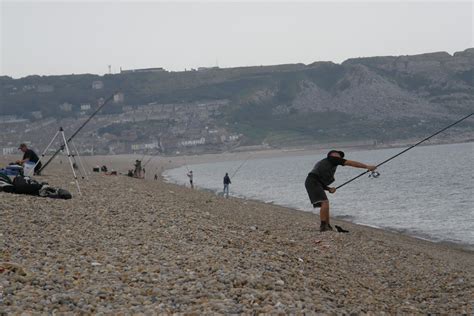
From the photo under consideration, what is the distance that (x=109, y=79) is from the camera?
195500 millimetres

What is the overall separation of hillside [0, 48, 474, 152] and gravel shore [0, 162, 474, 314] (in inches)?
5028

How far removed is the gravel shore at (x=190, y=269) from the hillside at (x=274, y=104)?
12770 cm

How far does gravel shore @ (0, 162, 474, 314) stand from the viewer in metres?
5.27

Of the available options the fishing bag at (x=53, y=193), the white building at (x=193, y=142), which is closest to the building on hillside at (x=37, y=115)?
the white building at (x=193, y=142)

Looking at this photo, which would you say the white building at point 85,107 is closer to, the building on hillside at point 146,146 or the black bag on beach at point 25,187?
the building on hillside at point 146,146

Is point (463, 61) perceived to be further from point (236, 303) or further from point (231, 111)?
point (236, 303)

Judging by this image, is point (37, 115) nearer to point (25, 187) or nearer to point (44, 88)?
point (44, 88)

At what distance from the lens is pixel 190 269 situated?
6.32m

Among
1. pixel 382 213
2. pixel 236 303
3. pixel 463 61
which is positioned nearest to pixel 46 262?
pixel 236 303

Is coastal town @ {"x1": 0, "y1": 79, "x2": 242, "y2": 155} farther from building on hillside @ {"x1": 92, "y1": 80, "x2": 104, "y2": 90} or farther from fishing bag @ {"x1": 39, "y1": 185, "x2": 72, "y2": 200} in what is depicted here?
fishing bag @ {"x1": 39, "y1": 185, "x2": 72, "y2": 200}

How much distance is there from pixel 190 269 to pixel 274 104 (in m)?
179

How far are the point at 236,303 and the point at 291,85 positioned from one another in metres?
190

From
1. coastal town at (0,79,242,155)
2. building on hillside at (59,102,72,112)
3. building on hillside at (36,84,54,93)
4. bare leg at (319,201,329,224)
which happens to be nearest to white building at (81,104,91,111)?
coastal town at (0,79,242,155)

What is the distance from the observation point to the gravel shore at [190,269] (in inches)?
208
